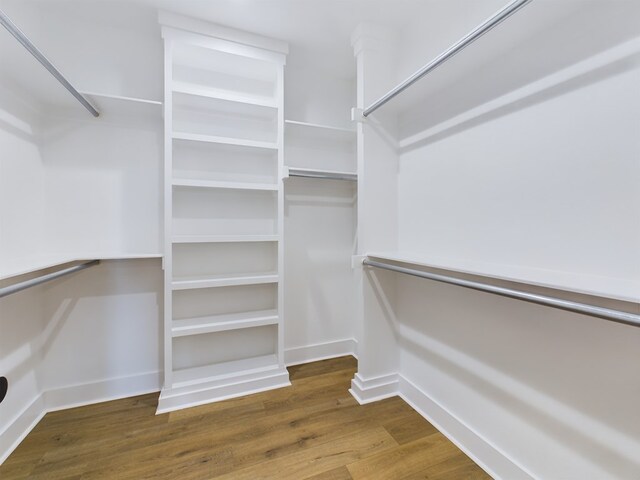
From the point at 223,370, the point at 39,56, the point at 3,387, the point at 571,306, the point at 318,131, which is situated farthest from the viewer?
the point at 318,131

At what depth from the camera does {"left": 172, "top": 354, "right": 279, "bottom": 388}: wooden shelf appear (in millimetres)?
1835

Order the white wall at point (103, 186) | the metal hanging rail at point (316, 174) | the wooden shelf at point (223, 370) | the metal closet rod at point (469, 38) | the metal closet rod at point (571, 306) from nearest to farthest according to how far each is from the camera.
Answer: the metal closet rod at point (571, 306), the metal closet rod at point (469, 38), the white wall at point (103, 186), the wooden shelf at point (223, 370), the metal hanging rail at point (316, 174)

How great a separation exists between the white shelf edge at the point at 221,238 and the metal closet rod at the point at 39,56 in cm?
89

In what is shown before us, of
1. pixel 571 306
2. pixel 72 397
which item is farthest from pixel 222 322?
pixel 571 306

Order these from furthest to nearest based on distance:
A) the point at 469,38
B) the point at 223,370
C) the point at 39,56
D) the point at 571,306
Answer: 1. the point at 223,370
2. the point at 39,56
3. the point at 469,38
4. the point at 571,306

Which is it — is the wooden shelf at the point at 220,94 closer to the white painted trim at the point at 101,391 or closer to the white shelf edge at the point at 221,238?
the white shelf edge at the point at 221,238

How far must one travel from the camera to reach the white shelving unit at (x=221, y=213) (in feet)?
5.86

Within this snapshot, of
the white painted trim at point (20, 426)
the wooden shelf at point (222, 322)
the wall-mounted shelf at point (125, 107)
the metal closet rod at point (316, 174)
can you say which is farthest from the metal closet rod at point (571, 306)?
the white painted trim at point (20, 426)

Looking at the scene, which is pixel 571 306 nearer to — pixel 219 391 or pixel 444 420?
pixel 444 420

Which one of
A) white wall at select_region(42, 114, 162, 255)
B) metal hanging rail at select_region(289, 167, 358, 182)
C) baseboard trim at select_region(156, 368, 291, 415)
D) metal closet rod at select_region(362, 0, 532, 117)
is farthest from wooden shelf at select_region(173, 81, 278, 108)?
baseboard trim at select_region(156, 368, 291, 415)

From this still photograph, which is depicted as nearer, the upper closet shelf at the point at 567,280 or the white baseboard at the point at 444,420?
the upper closet shelf at the point at 567,280

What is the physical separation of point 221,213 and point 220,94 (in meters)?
0.83

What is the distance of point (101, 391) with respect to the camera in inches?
71.6

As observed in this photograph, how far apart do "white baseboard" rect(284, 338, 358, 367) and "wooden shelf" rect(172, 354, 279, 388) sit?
24cm
